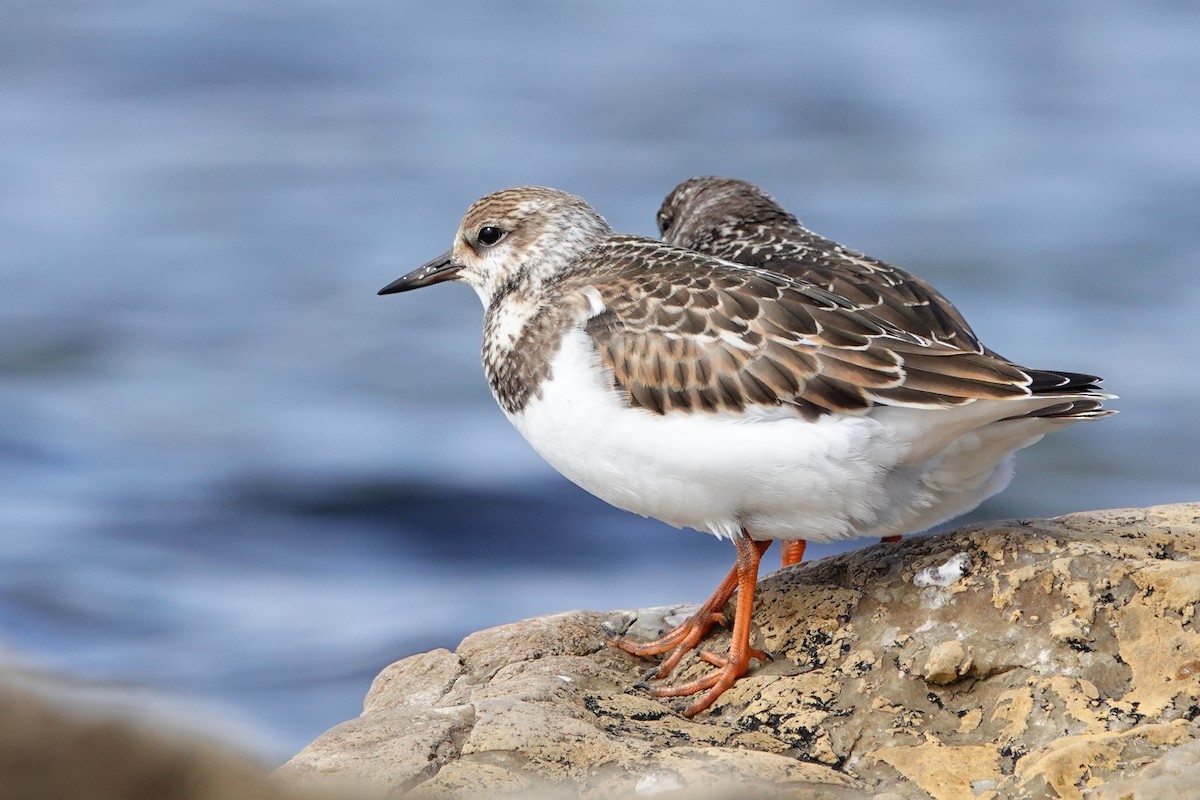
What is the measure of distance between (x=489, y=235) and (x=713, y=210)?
1.92m

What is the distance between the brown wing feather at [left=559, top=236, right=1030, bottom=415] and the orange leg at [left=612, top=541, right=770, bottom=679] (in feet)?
2.16

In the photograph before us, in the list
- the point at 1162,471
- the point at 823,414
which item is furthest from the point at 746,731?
the point at 1162,471

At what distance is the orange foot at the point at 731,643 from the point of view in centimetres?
475

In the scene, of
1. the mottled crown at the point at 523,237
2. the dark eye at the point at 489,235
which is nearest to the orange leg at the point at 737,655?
Result: the mottled crown at the point at 523,237

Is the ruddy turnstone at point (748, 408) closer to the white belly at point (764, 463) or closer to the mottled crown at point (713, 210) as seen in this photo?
the white belly at point (764, 463)

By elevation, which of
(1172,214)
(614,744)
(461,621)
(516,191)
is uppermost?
(1172,214)

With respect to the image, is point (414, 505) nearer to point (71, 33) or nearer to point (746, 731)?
point (746, 731)

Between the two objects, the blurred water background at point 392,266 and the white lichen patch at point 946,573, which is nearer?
the white lichen patch at point 946,573

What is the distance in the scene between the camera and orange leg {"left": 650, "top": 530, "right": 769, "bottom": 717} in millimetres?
4727

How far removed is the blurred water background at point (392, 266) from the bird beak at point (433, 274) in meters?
2.11

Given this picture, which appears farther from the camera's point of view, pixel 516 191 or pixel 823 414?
pixel 516 191

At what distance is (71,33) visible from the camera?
16438mm

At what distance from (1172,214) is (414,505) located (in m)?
7.25

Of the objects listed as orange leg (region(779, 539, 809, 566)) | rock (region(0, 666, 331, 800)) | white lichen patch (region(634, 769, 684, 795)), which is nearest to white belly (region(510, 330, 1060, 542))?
white lichen patch (region(634, 769, 684, 795))
